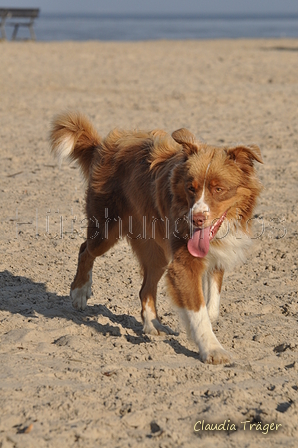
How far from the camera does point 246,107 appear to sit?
13.8m

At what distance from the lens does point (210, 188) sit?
15.1ft

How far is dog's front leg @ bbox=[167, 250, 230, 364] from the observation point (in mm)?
4602

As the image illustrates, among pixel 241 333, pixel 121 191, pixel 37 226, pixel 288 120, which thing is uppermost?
pixel 288 120

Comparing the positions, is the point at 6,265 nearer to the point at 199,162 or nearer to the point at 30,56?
the point at 199,162

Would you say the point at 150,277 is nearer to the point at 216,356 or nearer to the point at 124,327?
the point at 124,327

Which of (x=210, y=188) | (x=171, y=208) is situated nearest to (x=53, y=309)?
(x=171, y=208)

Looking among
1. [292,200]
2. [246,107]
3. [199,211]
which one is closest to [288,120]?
[246,107]

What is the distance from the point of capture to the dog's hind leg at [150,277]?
5.45 meters

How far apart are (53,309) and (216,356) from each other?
1801 mm

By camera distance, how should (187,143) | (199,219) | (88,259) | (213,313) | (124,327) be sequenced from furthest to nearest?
1. (88,259)
2. (124,327)
3. (213,313)
4. (187,143)
5. (199,219)

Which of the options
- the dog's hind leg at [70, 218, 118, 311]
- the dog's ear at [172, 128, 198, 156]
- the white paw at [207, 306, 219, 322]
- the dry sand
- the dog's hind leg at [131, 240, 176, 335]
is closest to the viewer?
the dry sand

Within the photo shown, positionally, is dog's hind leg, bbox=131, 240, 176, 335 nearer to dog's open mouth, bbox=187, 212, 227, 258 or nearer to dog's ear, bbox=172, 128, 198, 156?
dog's open mouth, bbox=187, 212, 227, 258

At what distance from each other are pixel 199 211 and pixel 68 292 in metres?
2.25

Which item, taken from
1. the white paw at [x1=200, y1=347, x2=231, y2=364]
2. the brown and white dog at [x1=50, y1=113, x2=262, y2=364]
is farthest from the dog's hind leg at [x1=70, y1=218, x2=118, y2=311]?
the white paw at [x1=200, y1=347, x2=231, y2=364]
